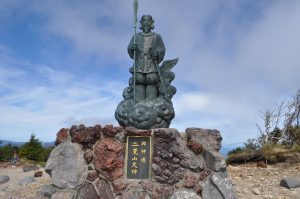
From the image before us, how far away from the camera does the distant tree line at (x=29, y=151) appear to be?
1829cm

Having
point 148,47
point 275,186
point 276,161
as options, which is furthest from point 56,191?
point 276,161

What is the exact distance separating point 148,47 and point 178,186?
7.68 feet

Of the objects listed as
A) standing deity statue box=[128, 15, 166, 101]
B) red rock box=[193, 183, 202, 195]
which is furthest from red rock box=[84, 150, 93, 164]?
red rock box=[193, 183, 202, 195]

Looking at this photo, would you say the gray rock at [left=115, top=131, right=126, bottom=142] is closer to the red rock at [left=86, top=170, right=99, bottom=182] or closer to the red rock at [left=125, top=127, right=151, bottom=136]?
the red rock at [left=125, top=127, right=151, bottom=136]

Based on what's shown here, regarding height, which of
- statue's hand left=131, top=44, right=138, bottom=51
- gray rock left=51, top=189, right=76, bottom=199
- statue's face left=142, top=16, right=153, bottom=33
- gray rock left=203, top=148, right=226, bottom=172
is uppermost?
statue's face left=142, top=16, right=153, bottom=33

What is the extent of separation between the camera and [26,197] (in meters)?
7.68

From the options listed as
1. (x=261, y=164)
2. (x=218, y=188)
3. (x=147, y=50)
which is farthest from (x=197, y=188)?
(x=261, y=164)

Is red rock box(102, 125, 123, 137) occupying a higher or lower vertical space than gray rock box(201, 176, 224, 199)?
higher

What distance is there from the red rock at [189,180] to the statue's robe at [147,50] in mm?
1852

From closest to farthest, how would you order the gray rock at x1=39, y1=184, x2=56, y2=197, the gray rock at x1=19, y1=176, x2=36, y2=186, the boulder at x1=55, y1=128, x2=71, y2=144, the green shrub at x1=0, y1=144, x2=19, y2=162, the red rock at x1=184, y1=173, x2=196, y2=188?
the red rock at x1=184, y1=173, x2=196, y2=188 → the gray rock at x1=39, y1=184, x2=56, y2=197 → the boulder at x1=55, y1=128, x2=71, y2=144 → the gray rock at x1=19, y1=176, x2=36, y2=186 → the green shrub at x1=0, y1=144, x2=19, y2=162

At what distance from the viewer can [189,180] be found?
4.86 m

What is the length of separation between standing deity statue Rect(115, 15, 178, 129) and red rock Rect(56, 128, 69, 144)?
0.84 metres

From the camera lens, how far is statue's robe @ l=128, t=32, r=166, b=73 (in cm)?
576

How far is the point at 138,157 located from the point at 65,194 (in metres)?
1.17
